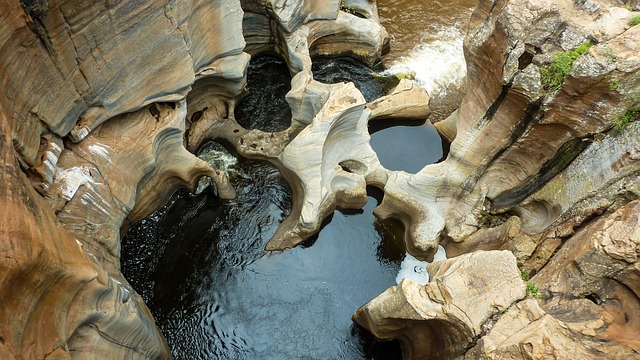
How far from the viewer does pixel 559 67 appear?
711cm

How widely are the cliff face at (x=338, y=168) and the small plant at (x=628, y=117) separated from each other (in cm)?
4

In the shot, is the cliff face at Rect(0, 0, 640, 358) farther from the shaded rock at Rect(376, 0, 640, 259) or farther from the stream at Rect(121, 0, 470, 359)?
the stream at Rect(121, 0, 470, 359)

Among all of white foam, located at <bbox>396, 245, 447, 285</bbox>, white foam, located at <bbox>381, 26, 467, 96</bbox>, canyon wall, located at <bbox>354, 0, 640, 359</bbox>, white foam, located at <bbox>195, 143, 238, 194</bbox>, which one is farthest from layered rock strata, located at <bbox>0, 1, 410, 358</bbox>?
white foam, located at <bbox>381, 26, 467, 96</bbox>

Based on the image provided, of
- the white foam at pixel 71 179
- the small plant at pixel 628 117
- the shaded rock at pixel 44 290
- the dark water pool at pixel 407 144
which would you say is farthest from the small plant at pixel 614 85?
the white foam at pixel 71 179

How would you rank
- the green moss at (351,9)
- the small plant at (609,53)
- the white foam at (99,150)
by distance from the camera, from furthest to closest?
the green moss at (351,9) < the white foam at (99,150) < the small plant at (609,53)

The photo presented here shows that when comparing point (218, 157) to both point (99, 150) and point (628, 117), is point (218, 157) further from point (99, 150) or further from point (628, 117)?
point (628, 117)

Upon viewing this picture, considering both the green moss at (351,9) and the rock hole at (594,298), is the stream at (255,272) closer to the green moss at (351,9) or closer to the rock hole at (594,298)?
the rock hole at (594,298)

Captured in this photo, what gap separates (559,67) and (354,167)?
4.64 metres

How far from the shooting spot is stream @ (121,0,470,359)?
8336mm

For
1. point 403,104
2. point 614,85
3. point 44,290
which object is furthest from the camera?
point 403,104

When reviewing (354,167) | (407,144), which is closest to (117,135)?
(354,167)

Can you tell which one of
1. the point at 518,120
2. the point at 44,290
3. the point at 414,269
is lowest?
the point at 414,269

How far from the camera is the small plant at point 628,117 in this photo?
22.2ft

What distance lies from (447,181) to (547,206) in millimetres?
2013
